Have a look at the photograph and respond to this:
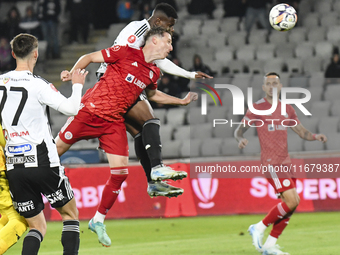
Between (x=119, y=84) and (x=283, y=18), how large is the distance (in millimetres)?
3111

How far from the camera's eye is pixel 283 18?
8.10 metres

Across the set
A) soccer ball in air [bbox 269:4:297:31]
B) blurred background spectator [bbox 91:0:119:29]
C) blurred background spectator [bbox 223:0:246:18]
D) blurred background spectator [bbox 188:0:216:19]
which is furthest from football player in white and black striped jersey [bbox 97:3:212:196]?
blurred background spectator [bbox 91:0:119:29]

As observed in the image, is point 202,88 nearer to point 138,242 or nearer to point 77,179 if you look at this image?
point 77,179

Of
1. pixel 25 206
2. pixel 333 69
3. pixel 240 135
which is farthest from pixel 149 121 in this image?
pixel 333 69

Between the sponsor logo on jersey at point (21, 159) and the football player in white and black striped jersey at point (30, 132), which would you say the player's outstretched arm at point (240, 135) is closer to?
the football player in white and black striped jersey at point (30, 132)

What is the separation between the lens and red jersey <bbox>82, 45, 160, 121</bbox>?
241 inches

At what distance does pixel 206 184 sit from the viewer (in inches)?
437

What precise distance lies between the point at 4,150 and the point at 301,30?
36.0 feet

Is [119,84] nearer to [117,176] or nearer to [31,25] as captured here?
[117,176]

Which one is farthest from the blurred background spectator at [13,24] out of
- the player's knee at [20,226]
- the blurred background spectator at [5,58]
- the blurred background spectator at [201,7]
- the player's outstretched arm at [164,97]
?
the player's knee at [20,226]

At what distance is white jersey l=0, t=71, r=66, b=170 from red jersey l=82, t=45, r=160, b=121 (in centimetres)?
104

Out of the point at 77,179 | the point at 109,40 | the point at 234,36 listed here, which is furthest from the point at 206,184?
the point at 109,40

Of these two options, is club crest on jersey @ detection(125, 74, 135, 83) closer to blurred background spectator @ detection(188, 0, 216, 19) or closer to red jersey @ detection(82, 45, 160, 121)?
red jersey @ detection(82, 45, 160, 121)

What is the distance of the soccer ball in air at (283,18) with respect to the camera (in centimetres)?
807
